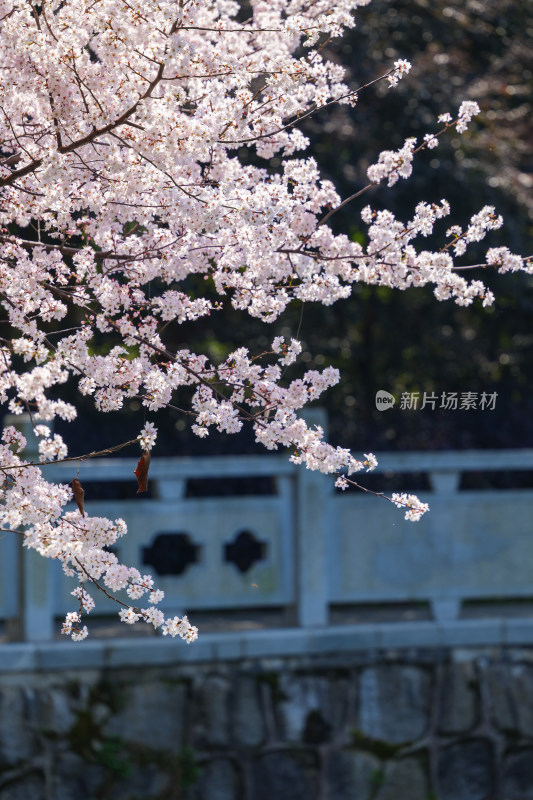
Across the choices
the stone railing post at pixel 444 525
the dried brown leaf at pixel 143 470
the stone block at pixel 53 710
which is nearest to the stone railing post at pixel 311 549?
the stone railing post at pixel 444 525

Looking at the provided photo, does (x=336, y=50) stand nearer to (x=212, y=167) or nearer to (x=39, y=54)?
(x=212, y=167)

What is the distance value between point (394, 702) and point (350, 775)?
21.4 inches

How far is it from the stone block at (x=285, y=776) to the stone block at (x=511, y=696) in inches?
51.1

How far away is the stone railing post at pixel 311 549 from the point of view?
7.39 metres

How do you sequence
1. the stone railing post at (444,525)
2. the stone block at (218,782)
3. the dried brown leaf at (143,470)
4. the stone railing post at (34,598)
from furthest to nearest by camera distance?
the stone railing post at (444,525) < the stone block at (218,782) < the stone railing post at (34,598) < the dried brown leaf at (143,470)

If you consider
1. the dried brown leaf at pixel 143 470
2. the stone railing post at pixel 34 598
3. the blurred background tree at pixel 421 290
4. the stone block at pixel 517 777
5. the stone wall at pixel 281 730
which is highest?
the blurred background tree at pixel 421 290

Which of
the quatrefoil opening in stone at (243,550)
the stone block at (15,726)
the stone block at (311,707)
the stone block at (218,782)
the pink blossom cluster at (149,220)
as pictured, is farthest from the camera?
the quatrefoil opening in stone at (243,550)

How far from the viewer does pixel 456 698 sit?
750cm

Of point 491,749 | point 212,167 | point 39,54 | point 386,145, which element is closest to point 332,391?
point 386,145

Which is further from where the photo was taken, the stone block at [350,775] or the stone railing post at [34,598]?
the stone block at [350,775]

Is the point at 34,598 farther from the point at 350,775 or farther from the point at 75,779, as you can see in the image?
the point at 350,775

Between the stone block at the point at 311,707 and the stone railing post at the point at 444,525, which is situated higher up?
the stone railing post at the point at 444,525

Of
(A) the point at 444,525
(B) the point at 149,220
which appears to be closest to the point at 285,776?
(A) the point at 444,525

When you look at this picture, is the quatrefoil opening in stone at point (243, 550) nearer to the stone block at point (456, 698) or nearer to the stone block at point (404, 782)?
the stone block at point (456, 698)
